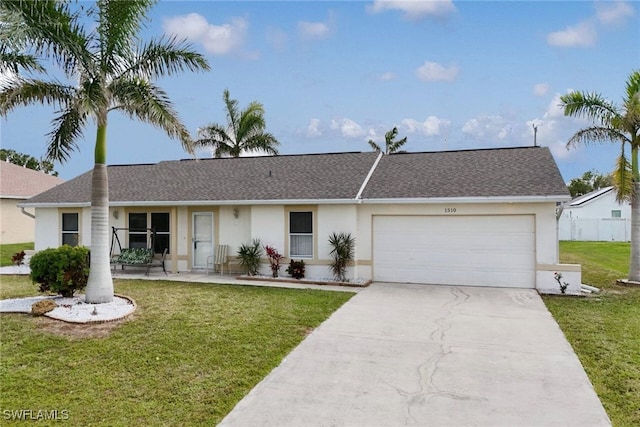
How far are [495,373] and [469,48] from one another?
41.8 ft

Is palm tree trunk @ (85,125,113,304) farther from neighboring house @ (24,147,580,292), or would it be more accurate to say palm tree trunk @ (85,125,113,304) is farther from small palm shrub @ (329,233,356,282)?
small palm shrub @ (329,233,356,282)

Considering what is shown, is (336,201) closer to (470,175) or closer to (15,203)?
(470,175)

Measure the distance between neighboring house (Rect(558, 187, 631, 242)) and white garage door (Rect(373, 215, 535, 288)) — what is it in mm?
22030

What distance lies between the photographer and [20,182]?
26641 millimetres

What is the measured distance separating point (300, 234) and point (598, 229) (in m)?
27.3

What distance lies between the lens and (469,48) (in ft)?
48.6

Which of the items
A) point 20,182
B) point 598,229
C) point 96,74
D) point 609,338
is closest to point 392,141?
point 598,229

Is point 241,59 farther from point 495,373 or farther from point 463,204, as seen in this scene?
point 495,373

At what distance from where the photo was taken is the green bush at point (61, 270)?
27.3 feet

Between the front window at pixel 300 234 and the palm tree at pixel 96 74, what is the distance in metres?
4.92

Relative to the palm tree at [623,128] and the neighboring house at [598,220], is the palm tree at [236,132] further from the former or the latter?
the neighboring house at [598,220]

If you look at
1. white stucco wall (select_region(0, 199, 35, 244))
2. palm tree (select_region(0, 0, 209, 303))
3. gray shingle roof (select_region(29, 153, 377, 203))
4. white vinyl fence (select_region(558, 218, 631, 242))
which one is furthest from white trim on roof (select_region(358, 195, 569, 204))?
white vinyl fence (select_region(558, 218, 631, 242))

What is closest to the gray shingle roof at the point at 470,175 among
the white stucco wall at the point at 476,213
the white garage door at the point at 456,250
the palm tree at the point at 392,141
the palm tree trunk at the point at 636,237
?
the white stucco wall at the point at 476,213

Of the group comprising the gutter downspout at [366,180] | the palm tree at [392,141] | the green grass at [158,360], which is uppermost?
the palm tree at [392,141]
